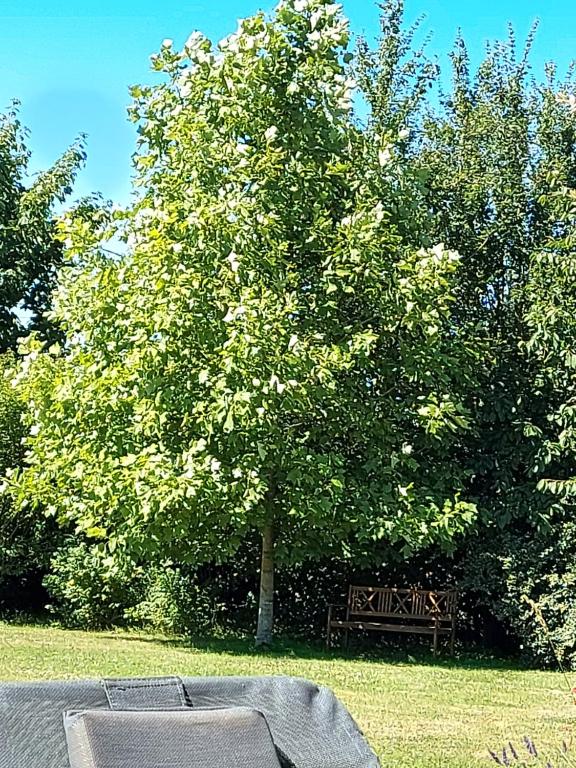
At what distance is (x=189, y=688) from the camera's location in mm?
3258

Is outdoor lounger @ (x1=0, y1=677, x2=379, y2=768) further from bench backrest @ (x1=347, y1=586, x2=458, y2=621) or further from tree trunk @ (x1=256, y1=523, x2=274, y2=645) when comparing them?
bench backrest @ (x1=347, y1=586, x2=458, y2=621)

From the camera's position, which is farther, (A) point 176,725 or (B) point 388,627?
(B) point 388,627

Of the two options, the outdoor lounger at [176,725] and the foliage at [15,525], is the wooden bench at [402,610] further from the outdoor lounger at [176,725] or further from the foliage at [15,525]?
the outdoor lounger at [176,725]

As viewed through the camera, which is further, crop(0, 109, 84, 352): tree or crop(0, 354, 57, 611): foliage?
crop(0, 109, 84, 352): tree

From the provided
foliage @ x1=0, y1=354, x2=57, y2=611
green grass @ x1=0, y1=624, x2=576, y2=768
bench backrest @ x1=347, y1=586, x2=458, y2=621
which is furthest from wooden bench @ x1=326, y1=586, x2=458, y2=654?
foliage @ x1=0, y1=354, x2=57, y2=611

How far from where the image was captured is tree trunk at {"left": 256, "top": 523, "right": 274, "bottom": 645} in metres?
11.9

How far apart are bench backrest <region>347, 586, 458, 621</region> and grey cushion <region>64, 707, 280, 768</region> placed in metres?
9.39

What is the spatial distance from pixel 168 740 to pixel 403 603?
9.74 m

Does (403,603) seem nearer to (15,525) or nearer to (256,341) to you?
(256,341)

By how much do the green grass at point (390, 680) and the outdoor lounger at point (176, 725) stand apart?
2724 mm

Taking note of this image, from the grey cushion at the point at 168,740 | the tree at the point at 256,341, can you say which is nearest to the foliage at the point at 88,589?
the tree at the point at 256,341

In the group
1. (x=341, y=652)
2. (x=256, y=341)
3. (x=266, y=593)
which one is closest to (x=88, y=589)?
(x=266, y=593)

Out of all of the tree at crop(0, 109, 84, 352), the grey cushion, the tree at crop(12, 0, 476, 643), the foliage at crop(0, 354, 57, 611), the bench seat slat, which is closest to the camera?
the grey cushion

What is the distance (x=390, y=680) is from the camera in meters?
9.58
